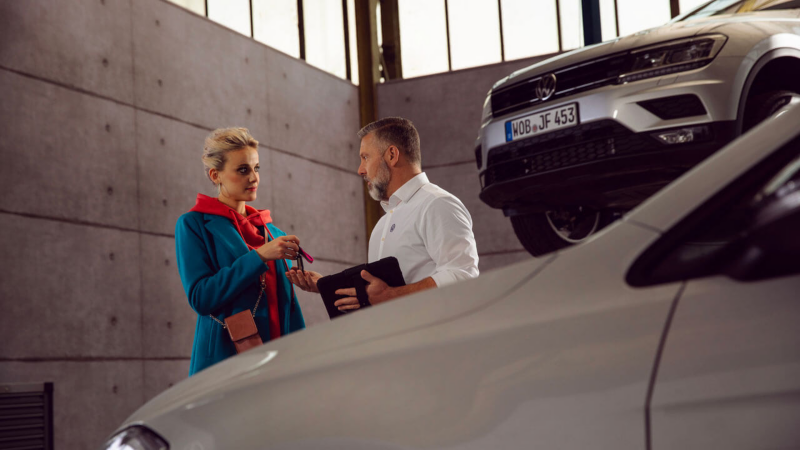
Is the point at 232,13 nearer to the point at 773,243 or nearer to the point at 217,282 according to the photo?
the point at 217,282

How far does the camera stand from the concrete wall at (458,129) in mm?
9672

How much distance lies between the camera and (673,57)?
142 inches

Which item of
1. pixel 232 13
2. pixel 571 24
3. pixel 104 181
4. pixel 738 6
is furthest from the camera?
pixel 571 24

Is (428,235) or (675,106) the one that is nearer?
(428,235)

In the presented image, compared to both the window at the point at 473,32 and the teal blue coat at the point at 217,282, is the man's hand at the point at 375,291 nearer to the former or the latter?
the teal blue coat at the point at 217,282

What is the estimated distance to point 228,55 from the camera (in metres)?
8.33

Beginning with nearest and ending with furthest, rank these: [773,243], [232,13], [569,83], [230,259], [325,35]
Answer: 1. [773,243]
2. [230,259]
3. [569,83]
4. [232,13]
5. [325,35]

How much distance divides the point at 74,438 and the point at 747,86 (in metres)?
5.37

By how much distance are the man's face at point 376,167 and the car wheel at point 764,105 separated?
176 centimetres

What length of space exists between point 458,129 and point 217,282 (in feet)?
24.2

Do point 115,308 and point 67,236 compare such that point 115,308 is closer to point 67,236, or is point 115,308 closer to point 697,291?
point 67,236

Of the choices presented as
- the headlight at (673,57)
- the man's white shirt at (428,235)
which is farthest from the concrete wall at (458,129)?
the man's white shirt at (428,235)

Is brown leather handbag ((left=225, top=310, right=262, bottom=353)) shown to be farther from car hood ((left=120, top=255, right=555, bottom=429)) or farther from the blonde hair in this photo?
car hood ((left=120, top=255, right=555, bottom=429))

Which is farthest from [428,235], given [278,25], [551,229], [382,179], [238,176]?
[278,25]
